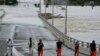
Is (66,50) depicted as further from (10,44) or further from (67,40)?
(10,44)

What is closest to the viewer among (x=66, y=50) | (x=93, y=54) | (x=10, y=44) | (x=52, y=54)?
(x=93, y=54)

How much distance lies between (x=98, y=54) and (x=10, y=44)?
7092 mm

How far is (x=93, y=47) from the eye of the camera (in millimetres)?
23578

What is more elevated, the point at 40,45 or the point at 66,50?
the point at 40,45

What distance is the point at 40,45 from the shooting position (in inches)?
950

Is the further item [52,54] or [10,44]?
[52,54]

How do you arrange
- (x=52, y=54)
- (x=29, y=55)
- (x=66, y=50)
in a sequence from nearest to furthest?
1. (x=29, y=55)
2. (x=52, y=54)
3. (x=66, y=50)

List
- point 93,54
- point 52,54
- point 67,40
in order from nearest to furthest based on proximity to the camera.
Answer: point 93,54, point 52,54, point 67,40

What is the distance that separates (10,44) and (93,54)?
6.15 metres

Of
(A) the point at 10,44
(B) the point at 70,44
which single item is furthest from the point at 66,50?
(A) the point at 10,44

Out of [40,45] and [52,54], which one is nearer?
[40,45]

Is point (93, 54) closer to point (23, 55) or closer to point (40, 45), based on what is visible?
point (40, 45)

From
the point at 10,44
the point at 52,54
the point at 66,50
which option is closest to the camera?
the point at 10,44

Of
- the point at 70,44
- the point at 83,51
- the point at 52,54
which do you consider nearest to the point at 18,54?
the point at 52,54
